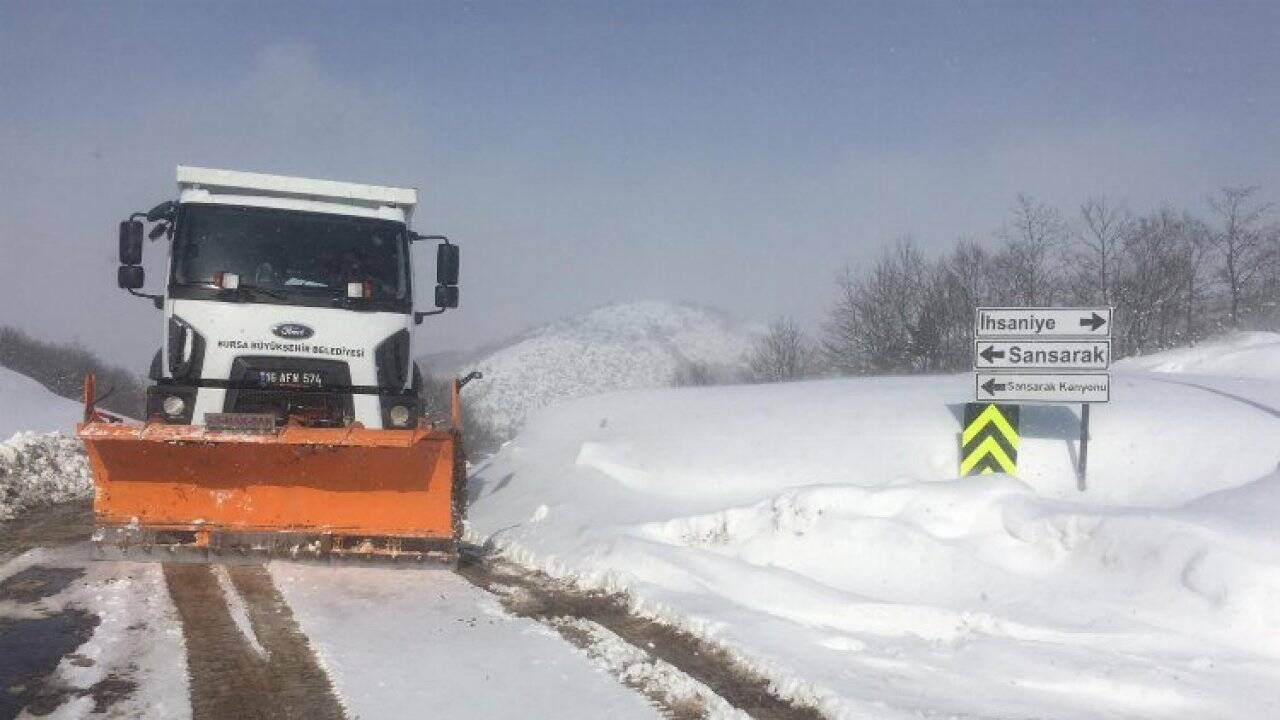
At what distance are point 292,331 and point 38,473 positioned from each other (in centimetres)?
726

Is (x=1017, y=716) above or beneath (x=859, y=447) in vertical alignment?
beneath

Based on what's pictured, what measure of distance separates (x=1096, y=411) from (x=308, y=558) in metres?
8.17

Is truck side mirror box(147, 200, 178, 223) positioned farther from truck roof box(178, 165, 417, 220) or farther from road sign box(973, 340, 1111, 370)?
road sign box(973, 340, 1111, 370)

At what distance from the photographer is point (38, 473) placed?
44.4 ft

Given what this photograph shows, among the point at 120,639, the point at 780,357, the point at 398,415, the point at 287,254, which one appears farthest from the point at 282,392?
the point at 780,357

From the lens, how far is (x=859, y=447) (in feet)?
35.8

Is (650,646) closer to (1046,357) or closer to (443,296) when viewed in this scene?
(443,296)

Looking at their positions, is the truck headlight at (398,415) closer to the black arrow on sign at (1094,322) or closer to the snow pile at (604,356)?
the black arrow on sign at (1094,322)

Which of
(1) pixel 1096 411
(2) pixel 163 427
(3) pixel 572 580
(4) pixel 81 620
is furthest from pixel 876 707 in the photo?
(1) pixel 1096 411

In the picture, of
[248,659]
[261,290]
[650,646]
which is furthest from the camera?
[261,290]

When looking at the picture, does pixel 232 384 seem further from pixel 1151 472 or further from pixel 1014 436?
pixel 1151 472

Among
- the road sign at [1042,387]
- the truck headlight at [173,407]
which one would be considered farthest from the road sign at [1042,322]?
the truck headlight at [173,407]

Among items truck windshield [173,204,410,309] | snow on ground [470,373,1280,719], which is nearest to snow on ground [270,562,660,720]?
snow on ground [470,373,1280,719]

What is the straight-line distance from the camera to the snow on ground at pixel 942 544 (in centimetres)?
551
